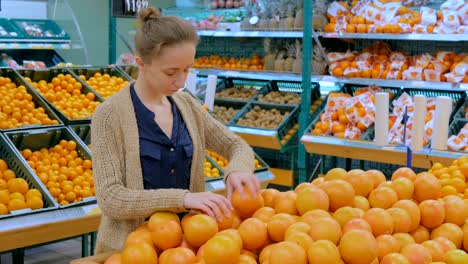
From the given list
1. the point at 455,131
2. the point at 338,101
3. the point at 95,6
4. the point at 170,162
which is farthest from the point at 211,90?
the point at 95,6

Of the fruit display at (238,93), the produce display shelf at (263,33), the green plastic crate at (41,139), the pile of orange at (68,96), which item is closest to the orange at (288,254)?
the green plastic crate at (41,139)

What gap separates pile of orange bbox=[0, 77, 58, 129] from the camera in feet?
12.6

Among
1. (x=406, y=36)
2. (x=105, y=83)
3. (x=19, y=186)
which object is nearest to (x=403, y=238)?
(x=19, y=186)

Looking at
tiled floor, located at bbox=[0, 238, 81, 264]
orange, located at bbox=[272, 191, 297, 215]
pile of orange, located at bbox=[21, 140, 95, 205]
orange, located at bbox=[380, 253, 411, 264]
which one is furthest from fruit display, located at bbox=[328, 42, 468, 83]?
orange, located at bbox=[380, 253, 411, 264]

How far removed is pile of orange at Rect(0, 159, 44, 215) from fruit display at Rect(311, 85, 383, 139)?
9.46 feet

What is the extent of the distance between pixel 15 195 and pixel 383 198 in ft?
6.22

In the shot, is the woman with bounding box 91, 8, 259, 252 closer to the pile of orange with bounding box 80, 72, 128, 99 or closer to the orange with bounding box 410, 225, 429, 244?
the orange with bounding box 410, 225, 429, 244

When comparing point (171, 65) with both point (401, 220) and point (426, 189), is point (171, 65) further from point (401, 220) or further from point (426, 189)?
point (426, 189)

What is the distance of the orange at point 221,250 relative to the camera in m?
1.59

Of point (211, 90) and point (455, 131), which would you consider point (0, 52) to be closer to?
point (211, 90)

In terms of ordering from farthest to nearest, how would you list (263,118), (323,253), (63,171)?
(263,118)
(63,171)
(323,253)

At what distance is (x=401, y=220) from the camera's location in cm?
182

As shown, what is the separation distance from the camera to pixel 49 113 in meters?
4.11

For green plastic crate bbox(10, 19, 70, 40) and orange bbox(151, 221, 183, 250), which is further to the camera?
green plastic crate bbox(10, 19, 70, 40)
